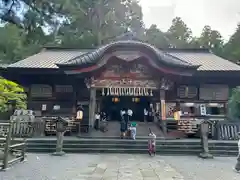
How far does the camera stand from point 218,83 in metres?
18.6

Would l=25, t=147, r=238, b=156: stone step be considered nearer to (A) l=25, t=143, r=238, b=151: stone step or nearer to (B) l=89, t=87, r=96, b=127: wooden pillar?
(A) l=25, t=143, r=238, b=151: stone step

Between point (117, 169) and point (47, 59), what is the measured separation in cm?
1369

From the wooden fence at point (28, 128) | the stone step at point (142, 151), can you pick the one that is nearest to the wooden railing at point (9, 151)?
the stone step at point (142, 151)

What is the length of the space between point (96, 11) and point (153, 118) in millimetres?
21683

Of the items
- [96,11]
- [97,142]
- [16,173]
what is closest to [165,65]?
[97,142]

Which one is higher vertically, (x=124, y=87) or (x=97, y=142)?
(x=124, y=87)

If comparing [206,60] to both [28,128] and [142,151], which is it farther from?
[28,128]

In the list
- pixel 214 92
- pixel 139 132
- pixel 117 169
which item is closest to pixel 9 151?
pixel 117 169

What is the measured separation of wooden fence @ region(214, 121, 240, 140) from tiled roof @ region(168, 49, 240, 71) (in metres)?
4.22

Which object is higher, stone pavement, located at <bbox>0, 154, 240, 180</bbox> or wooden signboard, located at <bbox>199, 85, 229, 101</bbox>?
wooden signboard, located at <bbox>199, 85, 229, 101</bbox>

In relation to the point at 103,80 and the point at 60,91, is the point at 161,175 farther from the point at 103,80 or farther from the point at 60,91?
the point at 60,91

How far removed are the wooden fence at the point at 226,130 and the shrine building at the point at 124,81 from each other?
2986mm

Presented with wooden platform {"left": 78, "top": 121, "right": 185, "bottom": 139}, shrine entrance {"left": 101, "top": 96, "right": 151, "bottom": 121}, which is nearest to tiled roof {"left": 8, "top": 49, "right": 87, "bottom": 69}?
shrine entrance {"left": 101, "top": 96, "right": 151, "bottom": 121}

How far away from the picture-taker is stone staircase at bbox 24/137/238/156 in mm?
13016
